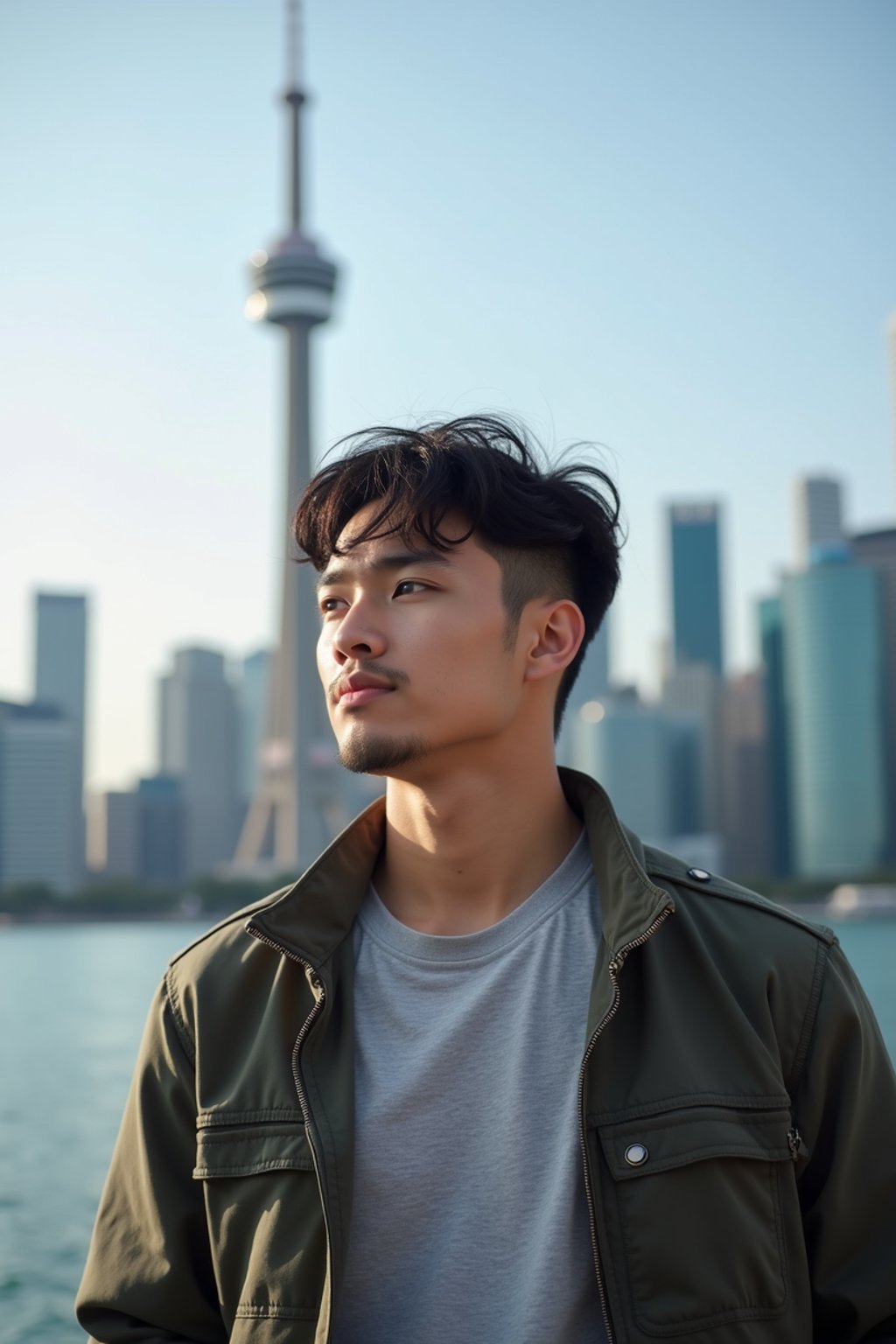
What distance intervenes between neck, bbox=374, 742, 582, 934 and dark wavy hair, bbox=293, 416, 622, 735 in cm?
28

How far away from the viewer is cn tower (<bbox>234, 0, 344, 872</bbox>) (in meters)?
86.8

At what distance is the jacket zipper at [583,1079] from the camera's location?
224 cm

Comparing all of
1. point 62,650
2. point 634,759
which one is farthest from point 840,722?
point 62,650

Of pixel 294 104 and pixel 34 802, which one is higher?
pixel 294 104

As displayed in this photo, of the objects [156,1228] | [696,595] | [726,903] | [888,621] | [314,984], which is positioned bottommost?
[156,1228]

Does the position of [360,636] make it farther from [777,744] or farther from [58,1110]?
[777,744]

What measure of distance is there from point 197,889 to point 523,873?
96.1 m

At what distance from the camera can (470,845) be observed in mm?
2709

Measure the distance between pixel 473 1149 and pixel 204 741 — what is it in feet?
584

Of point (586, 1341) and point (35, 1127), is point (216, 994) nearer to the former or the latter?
point (586, 1341)

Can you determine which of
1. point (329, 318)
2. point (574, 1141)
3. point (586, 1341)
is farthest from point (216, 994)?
point (329, 318)

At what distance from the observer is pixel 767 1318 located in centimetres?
226

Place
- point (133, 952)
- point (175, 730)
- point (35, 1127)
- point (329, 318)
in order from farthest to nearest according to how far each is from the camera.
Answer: point (175, 730), point (329, 318), point (133, 952), point (35, 1127)

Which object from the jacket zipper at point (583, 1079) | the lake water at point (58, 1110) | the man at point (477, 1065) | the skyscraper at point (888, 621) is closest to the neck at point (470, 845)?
the man at point (477, 1065)
